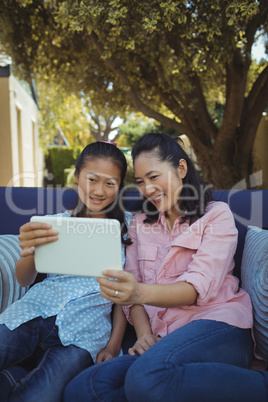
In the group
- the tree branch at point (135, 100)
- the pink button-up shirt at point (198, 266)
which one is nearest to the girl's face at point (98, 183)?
the pink button-up shirt at point (198, 266)

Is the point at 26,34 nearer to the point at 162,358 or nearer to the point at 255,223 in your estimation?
the point at 255,223

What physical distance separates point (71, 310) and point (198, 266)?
0.65m

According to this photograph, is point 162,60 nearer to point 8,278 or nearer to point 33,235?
point 8,278

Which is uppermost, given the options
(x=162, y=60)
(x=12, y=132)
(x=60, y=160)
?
(x=162, y=60)

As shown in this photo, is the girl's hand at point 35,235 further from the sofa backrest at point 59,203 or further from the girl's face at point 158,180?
the sofa backrest at point 59,203

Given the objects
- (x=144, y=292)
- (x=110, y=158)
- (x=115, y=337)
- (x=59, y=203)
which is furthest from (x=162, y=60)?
(x=144, y=292)

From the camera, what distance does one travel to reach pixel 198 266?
171 centimetres

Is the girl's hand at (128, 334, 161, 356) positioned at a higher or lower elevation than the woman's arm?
lower

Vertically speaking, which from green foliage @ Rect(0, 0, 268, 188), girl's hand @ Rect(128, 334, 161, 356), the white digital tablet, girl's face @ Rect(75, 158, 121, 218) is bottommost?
girl's hand @ Rect(128, 334, 161, 356)

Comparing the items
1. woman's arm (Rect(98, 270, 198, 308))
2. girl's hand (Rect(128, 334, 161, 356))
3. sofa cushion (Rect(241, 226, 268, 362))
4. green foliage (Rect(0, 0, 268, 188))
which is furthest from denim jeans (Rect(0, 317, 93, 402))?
green foliage (Rect(0, 0, 268, 188))

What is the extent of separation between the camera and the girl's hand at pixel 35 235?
1.45m

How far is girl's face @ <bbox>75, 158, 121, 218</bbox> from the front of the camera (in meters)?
2.04

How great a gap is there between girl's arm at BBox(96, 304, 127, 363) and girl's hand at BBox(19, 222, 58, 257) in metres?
0.63

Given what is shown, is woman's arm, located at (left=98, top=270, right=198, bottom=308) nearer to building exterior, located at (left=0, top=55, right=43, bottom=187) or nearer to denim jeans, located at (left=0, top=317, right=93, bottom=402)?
denim jeans, located at (left=0, top=317, right=93, bottom=402)
